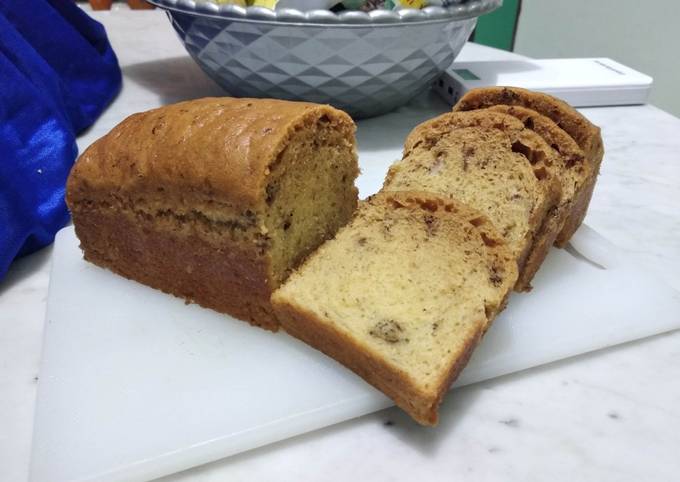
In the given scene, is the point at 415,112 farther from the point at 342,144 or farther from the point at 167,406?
the point at 167,406

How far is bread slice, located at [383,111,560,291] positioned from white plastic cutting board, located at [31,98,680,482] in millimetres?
161

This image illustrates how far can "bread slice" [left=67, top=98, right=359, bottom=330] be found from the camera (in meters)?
1.29

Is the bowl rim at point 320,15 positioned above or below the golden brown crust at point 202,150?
above

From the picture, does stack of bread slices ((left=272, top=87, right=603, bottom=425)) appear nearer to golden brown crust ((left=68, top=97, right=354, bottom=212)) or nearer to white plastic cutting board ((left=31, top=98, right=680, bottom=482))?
white plastic cutting board ((left=31, top=98, right=680, bottom=482))

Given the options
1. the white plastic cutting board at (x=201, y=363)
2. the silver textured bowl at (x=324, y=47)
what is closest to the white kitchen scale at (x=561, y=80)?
the silver textured bowl at (x=324, y=47)

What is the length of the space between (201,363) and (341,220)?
56cm

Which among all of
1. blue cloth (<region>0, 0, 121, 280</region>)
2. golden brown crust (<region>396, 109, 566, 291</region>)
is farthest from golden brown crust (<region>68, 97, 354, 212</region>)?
golden brown crust (<region>396, 109, 566, 291</region>)

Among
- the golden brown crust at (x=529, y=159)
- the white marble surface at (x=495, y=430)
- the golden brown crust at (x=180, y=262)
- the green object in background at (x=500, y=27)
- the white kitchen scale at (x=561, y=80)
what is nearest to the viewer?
the white marble surface at (x=495, y=430)

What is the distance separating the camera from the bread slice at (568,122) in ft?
5.38

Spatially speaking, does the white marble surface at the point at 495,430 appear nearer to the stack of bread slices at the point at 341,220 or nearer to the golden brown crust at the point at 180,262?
the stack of bread slices at the point at 341,220

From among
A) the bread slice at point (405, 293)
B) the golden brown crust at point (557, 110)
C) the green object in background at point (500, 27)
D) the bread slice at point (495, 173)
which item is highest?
the golden brown crust at point (557, 110)

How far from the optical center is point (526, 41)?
5301 mm

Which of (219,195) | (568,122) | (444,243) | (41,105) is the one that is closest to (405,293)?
(444,243)

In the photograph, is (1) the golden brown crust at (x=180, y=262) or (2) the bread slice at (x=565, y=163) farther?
(2) the bread slice at (x=565, y=163)
